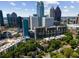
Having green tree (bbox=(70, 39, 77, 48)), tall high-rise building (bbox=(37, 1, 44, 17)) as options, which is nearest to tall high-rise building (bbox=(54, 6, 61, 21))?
tall high-rise building (bbox=(37, 1, 44, 17))

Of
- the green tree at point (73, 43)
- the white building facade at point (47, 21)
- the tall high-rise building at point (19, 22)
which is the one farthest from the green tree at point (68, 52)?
the tall high-rise building at point (19, 22)

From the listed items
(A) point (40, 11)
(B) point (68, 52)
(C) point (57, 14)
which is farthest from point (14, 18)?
(B) point (68, 52)

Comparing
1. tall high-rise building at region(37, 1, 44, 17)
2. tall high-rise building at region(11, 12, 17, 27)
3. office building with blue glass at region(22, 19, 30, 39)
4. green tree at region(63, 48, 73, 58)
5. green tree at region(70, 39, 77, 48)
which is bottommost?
green tree at region(63, 48, 73, 58)

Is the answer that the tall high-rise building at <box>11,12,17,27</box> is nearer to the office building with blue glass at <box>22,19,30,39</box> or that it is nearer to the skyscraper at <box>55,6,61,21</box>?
the office building with blue glass at <box>22,19,30,39</box>

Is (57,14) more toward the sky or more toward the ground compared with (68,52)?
more toward the sky

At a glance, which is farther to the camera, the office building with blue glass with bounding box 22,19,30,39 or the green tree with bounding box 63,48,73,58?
the office building with blue glass with bounding box 22,19,30,39

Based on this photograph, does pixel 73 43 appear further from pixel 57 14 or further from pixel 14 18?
pixel 14 18

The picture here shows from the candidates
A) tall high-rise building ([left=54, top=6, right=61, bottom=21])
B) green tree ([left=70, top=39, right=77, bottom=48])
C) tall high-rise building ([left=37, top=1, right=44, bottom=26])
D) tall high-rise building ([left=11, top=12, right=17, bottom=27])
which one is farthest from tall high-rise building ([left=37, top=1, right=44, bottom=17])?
green tree ([left=70, top=39, right=77, bottom=48])

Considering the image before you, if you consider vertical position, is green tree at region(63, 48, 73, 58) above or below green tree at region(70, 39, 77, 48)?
below

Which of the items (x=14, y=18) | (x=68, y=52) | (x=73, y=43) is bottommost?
(x=68, y=52)

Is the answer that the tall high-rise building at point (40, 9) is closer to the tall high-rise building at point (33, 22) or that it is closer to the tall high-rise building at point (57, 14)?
the tall high-rise building at point (33, 22)
